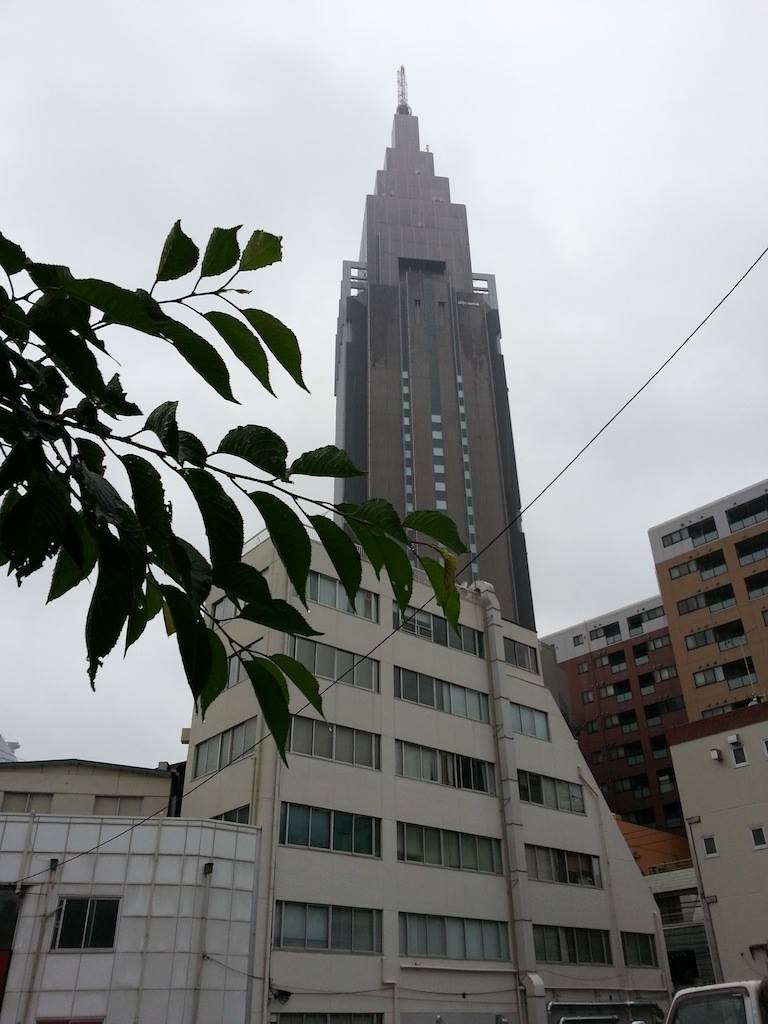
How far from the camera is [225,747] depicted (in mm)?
29875

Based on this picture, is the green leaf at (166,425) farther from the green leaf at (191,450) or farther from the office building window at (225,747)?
the office building window at (225,747)

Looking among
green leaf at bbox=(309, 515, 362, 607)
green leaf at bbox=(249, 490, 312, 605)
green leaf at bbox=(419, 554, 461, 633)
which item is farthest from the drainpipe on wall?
green leaf at bbox=(249, 490, 312, 605)

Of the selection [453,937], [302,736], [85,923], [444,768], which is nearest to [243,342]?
[85,923]

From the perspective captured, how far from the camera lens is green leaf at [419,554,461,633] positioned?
1.81 m

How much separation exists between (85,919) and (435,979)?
12.5 meters

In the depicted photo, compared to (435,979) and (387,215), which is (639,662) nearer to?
(435,979)

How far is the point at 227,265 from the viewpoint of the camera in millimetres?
1536

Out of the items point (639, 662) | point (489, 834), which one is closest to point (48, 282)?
point (489, 834)

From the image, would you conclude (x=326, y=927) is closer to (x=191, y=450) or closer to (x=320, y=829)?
(x=320, y=829)

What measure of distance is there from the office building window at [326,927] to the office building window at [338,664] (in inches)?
297

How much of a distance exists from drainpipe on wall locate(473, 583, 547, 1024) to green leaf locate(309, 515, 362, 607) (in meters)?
33.5

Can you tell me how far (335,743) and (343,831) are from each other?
2987mm

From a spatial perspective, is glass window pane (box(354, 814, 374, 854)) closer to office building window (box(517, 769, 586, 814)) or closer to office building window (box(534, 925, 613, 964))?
office building window (box(517, 769, 586, 814))

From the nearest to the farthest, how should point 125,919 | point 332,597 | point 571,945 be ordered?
1. point 125,919
2. point 332,597
3. point 571,945
